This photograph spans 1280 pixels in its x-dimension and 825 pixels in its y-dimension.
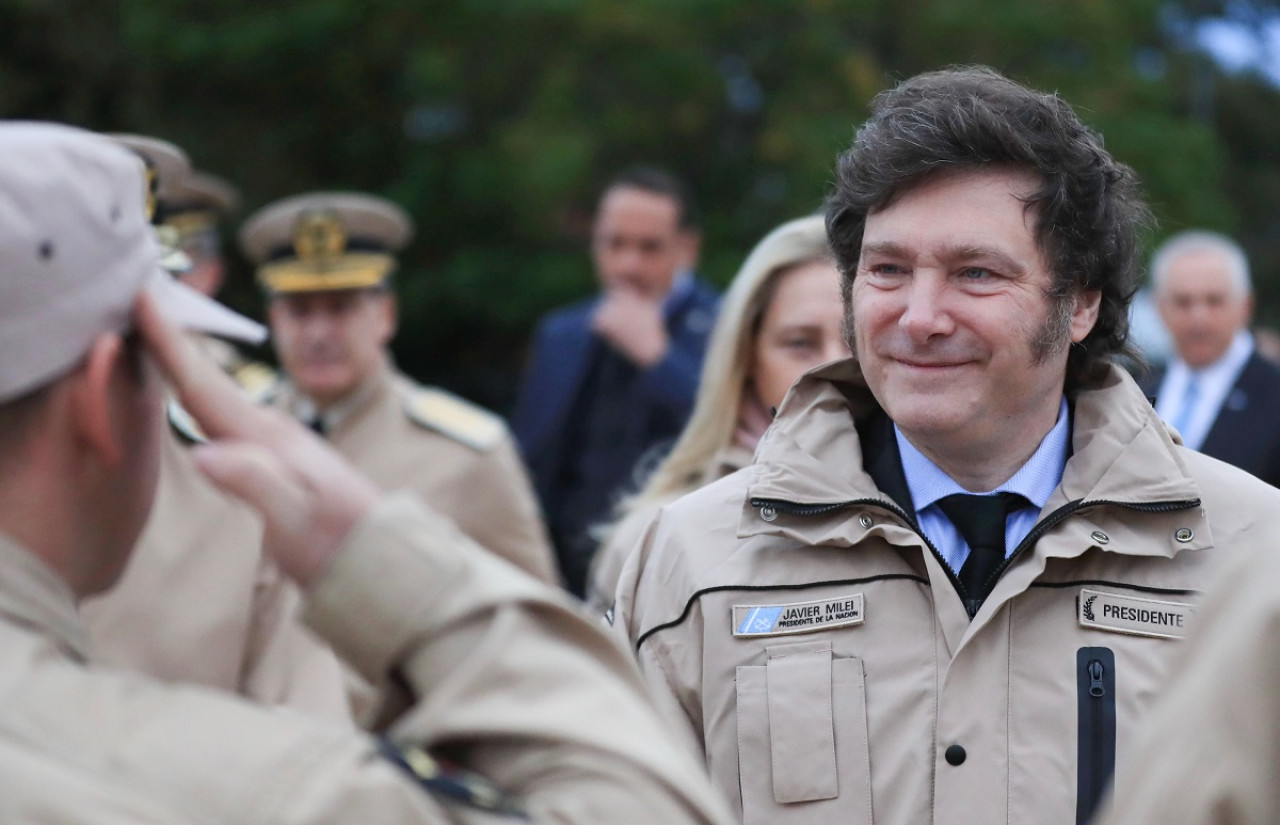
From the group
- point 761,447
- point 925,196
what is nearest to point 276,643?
point 761,447

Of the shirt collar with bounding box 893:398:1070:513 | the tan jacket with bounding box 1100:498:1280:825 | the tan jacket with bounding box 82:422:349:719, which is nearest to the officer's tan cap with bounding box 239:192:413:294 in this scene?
the tan jacket with bounding box 82:422:349:719

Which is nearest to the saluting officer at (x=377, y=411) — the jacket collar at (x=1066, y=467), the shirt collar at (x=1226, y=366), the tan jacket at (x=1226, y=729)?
the shirt collar at (x=1226, y=366)

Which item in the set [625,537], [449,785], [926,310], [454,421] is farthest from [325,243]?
[449,785]

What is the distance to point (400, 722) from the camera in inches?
71.7

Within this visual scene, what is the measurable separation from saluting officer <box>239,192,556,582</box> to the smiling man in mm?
3233

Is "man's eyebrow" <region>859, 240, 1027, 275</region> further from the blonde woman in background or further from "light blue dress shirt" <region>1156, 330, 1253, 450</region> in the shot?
"light blue dress shirt" <region>1156, 330, 1253, 450</region>

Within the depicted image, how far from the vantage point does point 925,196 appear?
3.03m

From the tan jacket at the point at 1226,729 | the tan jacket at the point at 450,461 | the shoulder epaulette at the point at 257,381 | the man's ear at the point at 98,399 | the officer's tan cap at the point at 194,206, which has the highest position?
the man's ear at the point at 98,399

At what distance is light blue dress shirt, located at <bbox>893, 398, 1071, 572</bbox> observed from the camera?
2965 mm

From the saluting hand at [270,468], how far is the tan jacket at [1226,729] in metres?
0.86

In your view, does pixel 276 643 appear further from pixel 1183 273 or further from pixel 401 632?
pixel 1183 273

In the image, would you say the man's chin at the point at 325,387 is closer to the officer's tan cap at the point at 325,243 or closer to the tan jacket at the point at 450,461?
the tan jacket at the point at 450,461

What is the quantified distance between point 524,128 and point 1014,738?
12197 millimetres

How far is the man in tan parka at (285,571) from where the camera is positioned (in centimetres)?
169
